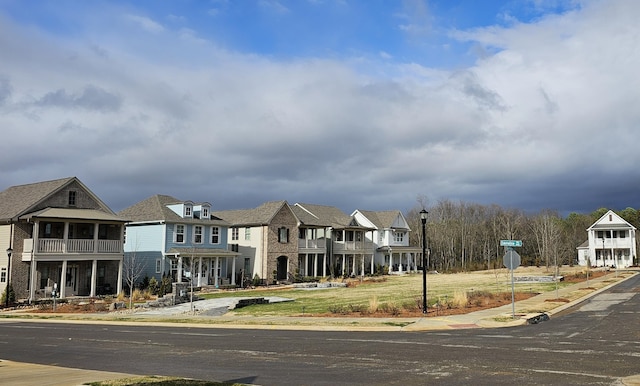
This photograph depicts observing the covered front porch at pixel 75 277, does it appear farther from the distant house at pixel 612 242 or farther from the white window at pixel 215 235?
the distant house at pixel 612 242

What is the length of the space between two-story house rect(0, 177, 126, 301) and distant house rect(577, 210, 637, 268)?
71094 mm

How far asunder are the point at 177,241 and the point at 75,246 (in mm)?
11098

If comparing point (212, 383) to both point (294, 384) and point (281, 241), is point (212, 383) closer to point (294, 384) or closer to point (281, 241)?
point (294, 384)

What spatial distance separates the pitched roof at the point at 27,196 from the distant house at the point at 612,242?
74.2 meters

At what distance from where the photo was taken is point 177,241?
5022 centimetres

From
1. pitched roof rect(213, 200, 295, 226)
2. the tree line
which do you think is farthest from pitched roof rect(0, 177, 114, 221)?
the tree line

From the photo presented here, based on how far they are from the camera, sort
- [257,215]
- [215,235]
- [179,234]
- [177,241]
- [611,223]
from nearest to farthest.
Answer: [177,241]
[179,234]
[215,235]
[257,215]
[611,223]

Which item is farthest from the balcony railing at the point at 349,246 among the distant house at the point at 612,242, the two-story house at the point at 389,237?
the distant house at the point at 612,242

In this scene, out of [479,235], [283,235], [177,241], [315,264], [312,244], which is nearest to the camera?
[177,241]

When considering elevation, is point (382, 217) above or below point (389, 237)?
above

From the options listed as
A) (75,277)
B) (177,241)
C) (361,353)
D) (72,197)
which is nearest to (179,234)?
(177,241)

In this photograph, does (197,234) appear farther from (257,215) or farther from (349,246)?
(349,246)

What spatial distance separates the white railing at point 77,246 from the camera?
3881 centimetres

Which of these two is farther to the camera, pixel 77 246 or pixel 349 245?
pixel 349 245
